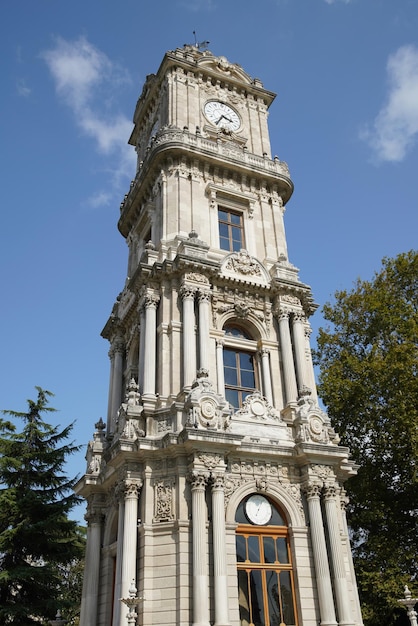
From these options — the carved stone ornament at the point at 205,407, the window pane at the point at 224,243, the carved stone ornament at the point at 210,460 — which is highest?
the window pane at the point at 224,243

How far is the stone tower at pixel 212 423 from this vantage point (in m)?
16.3

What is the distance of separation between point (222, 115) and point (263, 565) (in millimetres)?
20657

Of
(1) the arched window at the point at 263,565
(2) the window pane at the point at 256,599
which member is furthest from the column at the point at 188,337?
(2) the window pane at the point at 256,599

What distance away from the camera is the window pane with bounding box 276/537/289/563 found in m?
17.6

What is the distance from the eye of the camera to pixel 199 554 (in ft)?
51.1

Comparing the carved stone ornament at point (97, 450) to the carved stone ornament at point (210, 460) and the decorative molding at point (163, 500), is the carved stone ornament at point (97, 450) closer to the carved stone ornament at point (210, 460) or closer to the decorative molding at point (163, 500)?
the decorative molding at point (163, 500)

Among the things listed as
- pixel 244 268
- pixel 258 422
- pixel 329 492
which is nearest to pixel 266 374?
pixel 258 422

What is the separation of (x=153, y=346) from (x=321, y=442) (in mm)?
6569

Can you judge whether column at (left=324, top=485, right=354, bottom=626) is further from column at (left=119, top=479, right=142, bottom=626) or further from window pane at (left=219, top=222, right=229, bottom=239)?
window pane at (left=219, top=222, right=229, bottom=239)

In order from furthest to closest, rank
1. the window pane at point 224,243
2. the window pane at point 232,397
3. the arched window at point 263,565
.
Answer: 1. the window pane at point 224,243
2. the window pane at point 232,397
3. the arched window at point 263,565

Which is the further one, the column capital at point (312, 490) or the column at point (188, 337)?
the column at point (188, 337)

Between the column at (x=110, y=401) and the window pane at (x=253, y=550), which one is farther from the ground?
the column at (x=110, y=401)

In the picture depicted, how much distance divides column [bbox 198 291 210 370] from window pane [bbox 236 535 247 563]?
211 inches

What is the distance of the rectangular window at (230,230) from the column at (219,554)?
35.2 ft
